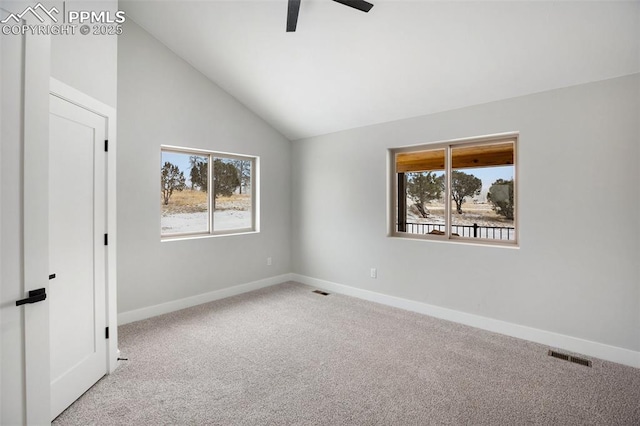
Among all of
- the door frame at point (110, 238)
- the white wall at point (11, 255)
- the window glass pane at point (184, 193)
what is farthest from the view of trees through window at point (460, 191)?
the white wall at point (11, 255)

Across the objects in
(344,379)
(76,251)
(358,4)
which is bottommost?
(344,379)

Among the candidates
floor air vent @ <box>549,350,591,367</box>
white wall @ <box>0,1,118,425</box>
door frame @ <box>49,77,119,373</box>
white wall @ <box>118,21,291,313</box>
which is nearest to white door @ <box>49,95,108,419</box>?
door frame @ <box>49,77,119,373</box>

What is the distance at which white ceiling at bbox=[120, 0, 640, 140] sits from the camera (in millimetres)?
2439

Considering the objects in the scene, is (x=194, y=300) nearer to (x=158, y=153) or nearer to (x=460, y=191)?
(x=158, y=153)

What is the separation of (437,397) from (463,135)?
8.64 ft

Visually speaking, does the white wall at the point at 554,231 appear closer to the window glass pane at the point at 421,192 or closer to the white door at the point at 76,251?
the window glass pane at the point at 421,192

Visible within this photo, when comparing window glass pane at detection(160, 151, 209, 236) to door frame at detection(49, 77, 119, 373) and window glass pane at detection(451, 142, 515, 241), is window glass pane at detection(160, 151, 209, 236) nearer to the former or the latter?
door frame at detection(49, 77, 119, 373)

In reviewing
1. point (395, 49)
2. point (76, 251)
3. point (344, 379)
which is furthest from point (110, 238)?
point (395, 49)

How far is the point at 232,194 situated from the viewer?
474 cm

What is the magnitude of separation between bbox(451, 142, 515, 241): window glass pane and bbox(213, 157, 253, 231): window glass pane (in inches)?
117

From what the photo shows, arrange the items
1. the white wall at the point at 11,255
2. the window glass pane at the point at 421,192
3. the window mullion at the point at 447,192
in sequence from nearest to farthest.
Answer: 1. the white wall at the point at 11,255
2. the window mullion at the point at 447,192
3. the window glass pane at the point at 421,192

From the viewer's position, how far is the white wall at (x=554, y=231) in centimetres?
265

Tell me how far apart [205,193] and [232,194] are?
1.41 ft

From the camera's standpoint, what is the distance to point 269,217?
508 cm
